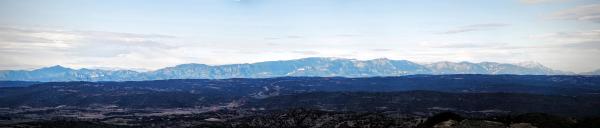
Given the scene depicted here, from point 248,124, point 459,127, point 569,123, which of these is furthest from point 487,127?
point 248,124

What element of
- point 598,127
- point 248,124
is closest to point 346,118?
point 248,124

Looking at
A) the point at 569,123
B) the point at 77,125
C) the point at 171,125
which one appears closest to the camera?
the point at 569,123

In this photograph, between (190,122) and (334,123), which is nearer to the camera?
(334,123)

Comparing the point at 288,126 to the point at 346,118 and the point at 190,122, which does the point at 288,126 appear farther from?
the point at 190,122

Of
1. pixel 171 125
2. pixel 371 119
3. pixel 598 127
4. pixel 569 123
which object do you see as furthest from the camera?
pixel 171 125

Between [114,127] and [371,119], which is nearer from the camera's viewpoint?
[371,119]

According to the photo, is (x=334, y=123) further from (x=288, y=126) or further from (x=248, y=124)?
(x=248, y=124)

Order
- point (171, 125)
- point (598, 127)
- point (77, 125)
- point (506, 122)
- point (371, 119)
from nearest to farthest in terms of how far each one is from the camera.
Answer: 1. point (598, 127)
2. point (506, 122)
3. point (371, 119)
4. point (77, 125)
5. point (171, 125)

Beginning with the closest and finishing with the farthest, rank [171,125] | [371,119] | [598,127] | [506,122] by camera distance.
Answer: [598,127] → [506,122] → [371,119] → [171,125]

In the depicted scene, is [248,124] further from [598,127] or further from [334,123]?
[598,127]
